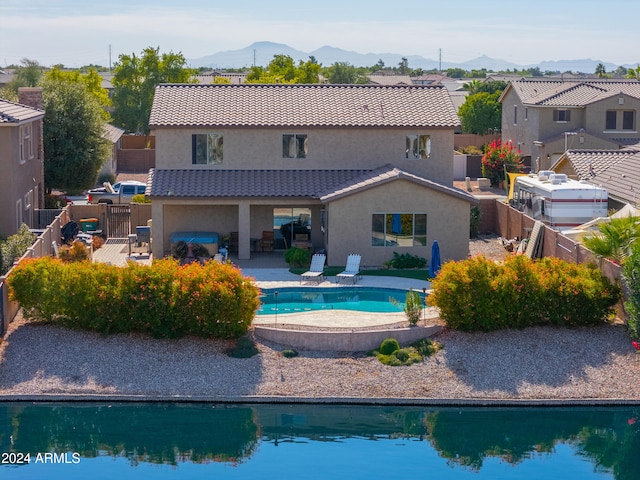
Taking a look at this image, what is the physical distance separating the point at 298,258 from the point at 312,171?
4375 millimetres

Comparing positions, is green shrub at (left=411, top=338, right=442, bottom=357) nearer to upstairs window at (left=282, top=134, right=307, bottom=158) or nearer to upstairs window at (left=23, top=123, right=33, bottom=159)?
upstairs window at (left=282, top=134, right=307, bottom=158)

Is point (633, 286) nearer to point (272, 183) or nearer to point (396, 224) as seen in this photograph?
point (396, 224)

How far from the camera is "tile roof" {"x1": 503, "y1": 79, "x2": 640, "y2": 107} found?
62.2 m

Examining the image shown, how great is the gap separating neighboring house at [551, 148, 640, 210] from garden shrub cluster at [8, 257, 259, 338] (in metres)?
14.9

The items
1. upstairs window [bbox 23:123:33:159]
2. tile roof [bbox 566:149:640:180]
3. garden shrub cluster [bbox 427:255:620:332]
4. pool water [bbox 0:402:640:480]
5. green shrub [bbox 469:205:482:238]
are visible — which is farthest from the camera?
green shrub [bbox 469:205:482:238]

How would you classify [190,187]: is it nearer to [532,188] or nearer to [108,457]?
[532,188]

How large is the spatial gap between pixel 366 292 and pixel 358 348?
20.5ft

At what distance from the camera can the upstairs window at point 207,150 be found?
39906mm

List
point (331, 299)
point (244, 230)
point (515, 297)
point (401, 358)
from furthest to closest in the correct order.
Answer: point (244, 230)
point (331, 299)
point (515, 297)
point (401, 358)

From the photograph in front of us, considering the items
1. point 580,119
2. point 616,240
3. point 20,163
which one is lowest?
point 616,240

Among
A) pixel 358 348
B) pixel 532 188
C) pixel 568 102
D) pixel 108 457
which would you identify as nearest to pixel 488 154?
pixel 568 102

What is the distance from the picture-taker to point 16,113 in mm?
37188

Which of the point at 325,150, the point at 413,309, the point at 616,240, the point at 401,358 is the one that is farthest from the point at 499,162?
the point at 401,358

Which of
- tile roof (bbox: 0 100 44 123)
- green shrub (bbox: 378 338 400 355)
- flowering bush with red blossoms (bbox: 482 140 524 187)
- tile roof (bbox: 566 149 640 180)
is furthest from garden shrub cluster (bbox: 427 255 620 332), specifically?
flowering bush with red blossoms (bbox: 482 140 524 187)
